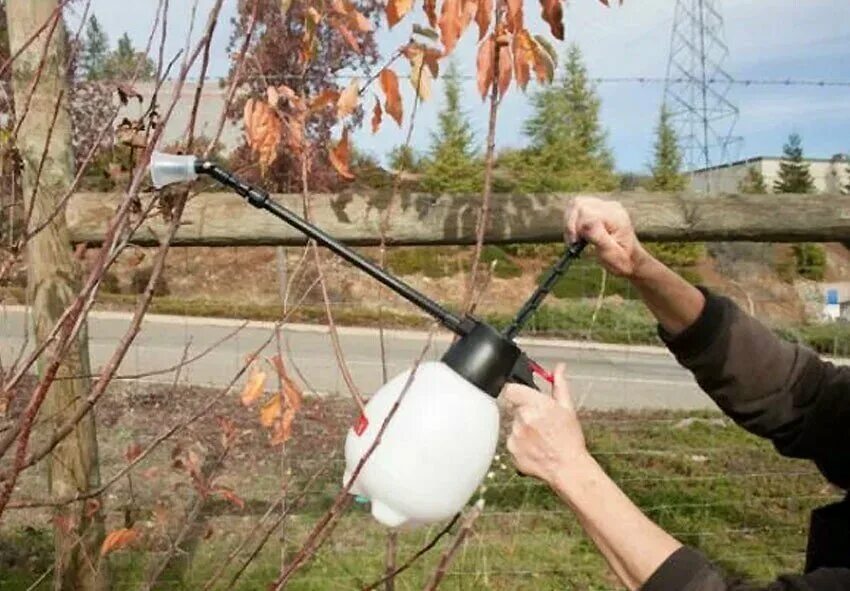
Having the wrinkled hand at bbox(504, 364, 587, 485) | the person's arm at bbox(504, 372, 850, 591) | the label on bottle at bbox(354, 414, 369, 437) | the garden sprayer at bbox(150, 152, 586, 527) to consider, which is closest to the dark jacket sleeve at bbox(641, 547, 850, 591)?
the person's arm at bbox(504, 372, 850, 591)

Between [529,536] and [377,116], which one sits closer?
[377,116]

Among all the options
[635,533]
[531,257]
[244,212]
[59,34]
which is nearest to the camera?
[635,533]

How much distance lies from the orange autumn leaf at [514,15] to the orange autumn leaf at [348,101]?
323 millimetres

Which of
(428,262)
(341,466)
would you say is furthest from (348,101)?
(428,262)

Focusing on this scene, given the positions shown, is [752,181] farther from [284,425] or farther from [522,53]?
[522,53]

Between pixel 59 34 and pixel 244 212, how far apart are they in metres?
0.68

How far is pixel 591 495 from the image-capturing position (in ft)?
4.10

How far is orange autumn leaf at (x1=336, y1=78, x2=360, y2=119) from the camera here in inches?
68.1

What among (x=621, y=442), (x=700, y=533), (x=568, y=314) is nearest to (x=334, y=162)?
(x=700, y=533)

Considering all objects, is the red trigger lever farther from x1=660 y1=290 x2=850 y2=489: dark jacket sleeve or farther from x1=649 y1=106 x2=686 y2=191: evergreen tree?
x1=649 y1=106 x2=686 y2=191: evergreen tree

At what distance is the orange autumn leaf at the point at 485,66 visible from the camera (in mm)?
1531

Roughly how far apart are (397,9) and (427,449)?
770 millimetres

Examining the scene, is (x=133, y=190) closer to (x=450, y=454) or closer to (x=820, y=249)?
(x=450, y=454)

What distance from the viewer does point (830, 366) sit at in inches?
77.2
